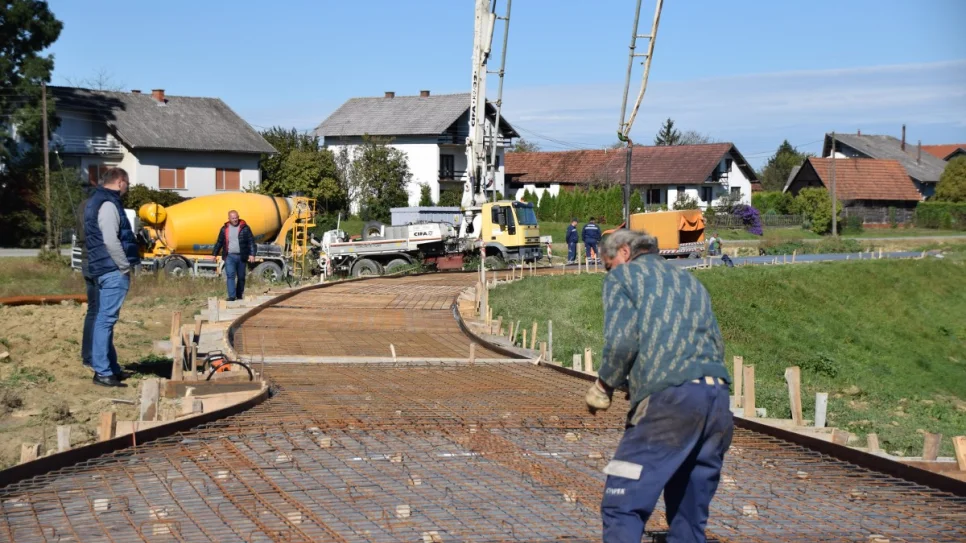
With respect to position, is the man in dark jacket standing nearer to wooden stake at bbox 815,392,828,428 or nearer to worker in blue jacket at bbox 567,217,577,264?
wooden stake at bbox 815,392,828,428

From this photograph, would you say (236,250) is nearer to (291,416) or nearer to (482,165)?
(291,416)

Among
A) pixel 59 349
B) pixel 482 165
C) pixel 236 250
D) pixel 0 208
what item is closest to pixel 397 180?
pixel 0 208

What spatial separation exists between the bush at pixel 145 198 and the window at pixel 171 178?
3869 millimetres

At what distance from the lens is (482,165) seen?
1084 inches

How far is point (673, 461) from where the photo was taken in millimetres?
4043

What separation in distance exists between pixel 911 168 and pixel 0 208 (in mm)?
58484

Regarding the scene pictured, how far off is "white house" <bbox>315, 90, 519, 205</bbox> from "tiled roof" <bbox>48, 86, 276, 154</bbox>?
18.9ft

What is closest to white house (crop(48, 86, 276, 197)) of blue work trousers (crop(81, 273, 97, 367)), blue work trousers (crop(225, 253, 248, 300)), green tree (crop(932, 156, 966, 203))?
blue work trousers (crop(225, 253, 248, 300))

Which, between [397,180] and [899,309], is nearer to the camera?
[899,309]

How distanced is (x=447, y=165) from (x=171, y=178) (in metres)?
14.5

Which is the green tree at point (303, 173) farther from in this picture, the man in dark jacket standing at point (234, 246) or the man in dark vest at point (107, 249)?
the man in dark vest at point (107, 249)

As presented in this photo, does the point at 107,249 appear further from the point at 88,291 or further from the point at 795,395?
the point at 795,395

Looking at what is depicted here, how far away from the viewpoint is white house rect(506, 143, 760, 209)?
60750mm

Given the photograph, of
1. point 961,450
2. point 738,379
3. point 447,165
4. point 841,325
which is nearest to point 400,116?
point 447,165
